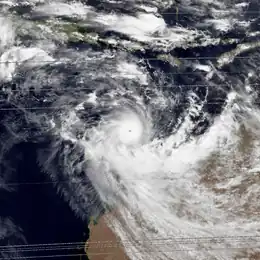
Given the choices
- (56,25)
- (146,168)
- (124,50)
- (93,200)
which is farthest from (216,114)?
(56,25)

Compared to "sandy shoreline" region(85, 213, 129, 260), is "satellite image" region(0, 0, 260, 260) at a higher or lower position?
higher

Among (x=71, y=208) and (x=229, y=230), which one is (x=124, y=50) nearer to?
(x=71, y=208)

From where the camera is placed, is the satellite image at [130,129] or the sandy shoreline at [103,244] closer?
the sandy shoreline at [103,244]

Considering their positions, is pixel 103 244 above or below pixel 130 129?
below

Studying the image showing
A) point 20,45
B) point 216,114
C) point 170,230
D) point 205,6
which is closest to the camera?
point 170,230

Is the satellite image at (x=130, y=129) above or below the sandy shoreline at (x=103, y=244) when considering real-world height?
above

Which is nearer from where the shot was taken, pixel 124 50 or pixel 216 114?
pixel 216 114

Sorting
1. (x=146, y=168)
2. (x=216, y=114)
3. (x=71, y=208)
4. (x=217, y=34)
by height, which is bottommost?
(x=71, y=208)

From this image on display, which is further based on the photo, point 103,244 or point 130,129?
point 130,129
